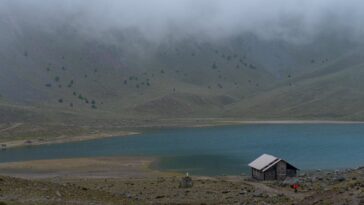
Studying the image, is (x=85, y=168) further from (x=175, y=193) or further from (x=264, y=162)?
(x=175, y=193)

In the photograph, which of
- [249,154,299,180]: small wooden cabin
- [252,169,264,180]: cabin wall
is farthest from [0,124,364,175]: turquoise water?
[249,154,299,180]: small wooden cabin

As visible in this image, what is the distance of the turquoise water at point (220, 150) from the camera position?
92.3 metres

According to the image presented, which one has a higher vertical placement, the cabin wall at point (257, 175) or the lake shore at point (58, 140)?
the lake shore at point (58, 140)

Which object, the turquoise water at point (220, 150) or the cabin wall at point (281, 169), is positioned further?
the turquoise water at point (220, 150)

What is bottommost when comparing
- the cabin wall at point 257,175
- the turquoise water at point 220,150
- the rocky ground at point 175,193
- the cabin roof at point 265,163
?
the rocky ground at point 175,193

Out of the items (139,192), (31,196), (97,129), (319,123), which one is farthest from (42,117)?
(31,196)

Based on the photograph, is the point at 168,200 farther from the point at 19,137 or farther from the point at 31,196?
the point at 19,137

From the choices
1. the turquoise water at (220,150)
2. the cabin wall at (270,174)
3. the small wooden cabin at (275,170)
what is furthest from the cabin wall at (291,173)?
the turquoise water at (220,150)

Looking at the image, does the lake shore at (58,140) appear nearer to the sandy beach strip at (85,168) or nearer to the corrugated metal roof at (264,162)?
the sandy beach strip at (85,168)

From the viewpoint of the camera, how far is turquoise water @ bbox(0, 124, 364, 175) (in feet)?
303

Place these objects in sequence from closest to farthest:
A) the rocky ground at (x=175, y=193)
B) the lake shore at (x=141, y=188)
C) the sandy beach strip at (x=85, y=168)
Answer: the rocky ground at (x=175, y=193) < the lake shore at (x=141, y=188) < the sandy beach strip at (x=85, y=168)

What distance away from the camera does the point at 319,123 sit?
636 ft

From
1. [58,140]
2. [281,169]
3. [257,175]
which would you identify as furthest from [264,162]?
[58,140]

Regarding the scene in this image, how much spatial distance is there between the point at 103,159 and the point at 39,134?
58.6m
